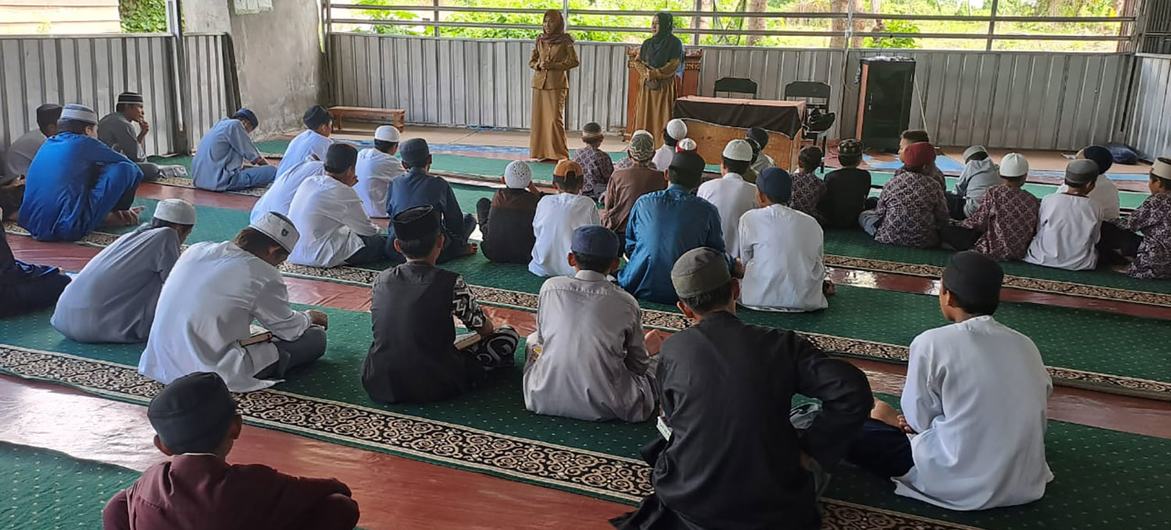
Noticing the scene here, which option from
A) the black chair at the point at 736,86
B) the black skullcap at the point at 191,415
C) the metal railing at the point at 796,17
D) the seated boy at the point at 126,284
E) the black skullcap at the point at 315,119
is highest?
the metal railing at the point at 796,17

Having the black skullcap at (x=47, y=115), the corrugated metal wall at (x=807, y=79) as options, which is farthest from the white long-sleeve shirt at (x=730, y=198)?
the corrugated metal wall at (x=807, y=79)

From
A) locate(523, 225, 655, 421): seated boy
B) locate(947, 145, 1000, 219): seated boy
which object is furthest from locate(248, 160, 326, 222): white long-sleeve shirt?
locate(947, 145, 1000, 219): seated boy

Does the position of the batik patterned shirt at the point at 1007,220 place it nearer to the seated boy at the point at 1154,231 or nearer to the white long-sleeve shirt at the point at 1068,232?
the white long-sleeve shirt at the point at 1068,232

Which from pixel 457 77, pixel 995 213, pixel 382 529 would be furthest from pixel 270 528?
pixel 457 77

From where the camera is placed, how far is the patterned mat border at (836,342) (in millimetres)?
3680

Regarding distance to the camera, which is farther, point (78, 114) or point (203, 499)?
point (78, 114)

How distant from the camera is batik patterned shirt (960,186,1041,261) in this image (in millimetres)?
5469

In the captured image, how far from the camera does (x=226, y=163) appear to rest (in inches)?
279

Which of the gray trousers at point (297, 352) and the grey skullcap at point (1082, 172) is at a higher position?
the grey skullcap at point (1082, 172)

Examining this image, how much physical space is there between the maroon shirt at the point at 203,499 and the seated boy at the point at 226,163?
5521 millimetres

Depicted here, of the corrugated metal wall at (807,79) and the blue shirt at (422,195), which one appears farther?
the corrugated metal wall at (807,79)

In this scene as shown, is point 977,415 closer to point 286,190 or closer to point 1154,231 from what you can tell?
point 1154,231

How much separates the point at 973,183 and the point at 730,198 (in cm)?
220

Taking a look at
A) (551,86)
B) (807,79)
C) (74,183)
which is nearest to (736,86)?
(807,79)
